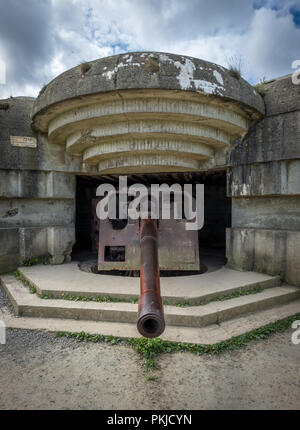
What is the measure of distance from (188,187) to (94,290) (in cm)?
445

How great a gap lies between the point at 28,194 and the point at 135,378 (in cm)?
356

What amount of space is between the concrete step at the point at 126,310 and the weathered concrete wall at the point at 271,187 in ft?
2.89

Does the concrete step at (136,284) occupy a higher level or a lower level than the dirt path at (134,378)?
higher

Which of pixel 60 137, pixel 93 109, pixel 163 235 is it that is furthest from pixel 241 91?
pixel 60 137

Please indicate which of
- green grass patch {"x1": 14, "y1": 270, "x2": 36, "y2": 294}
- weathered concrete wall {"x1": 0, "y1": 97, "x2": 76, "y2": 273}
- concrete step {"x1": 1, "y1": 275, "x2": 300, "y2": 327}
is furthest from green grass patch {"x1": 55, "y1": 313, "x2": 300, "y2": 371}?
weathered concrete wall {"x1": 0, "y1": 97, "x2": 76, "y2": 273}

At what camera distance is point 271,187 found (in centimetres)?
380

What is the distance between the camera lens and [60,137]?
13.9 ft

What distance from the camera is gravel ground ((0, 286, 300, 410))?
1677 mm

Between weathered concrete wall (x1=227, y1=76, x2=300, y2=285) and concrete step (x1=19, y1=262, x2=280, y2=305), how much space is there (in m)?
0.31

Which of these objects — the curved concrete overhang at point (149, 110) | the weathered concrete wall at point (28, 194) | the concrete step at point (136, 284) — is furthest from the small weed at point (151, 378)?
the weathered concrete wall at point (28, 194)

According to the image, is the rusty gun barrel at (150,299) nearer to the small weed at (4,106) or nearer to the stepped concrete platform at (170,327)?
the stepped concrete platform at (170,327)

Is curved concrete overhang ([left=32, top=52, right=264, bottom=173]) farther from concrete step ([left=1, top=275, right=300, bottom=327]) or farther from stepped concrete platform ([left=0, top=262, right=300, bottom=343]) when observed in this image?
concrete step ([left=1, top=275, right=300, bottom=327])

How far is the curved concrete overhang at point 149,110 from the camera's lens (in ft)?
9.81

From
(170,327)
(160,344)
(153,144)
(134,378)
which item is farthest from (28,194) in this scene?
(134,378)
